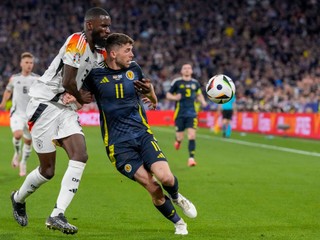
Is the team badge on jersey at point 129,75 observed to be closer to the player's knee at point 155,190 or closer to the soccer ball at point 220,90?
the player's knee at point 155,190

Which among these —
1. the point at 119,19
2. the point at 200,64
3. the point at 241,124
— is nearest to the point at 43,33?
the point at 119,19

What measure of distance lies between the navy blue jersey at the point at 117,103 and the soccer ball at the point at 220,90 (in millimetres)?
1886

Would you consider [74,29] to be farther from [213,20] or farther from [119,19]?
[213,20]

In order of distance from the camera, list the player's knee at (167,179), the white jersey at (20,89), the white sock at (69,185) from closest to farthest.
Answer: the player's knee at (167,179), the white sock at (69,185), the white jersey at (20,89)

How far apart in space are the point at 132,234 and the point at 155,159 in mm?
932

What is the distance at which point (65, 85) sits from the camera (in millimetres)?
7496

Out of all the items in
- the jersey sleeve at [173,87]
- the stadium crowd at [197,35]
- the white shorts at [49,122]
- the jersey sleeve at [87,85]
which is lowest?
the white shorts at [49,122]

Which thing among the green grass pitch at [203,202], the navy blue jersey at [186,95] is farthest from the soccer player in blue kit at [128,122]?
the navy blue jersey at [186,95]

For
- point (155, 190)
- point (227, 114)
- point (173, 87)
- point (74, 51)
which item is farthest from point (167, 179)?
point (227, 114)

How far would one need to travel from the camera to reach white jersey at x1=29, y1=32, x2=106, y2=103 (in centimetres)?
744

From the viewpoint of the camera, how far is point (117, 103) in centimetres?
759

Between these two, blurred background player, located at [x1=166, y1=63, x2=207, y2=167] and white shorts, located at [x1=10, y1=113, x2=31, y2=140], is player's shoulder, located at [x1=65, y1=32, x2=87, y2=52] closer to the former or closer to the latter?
white shorts, located at [x1=10, y1=113, x2=31, y2=140]

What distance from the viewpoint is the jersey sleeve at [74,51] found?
24.4 feet

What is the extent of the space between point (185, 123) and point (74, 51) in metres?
10.0
